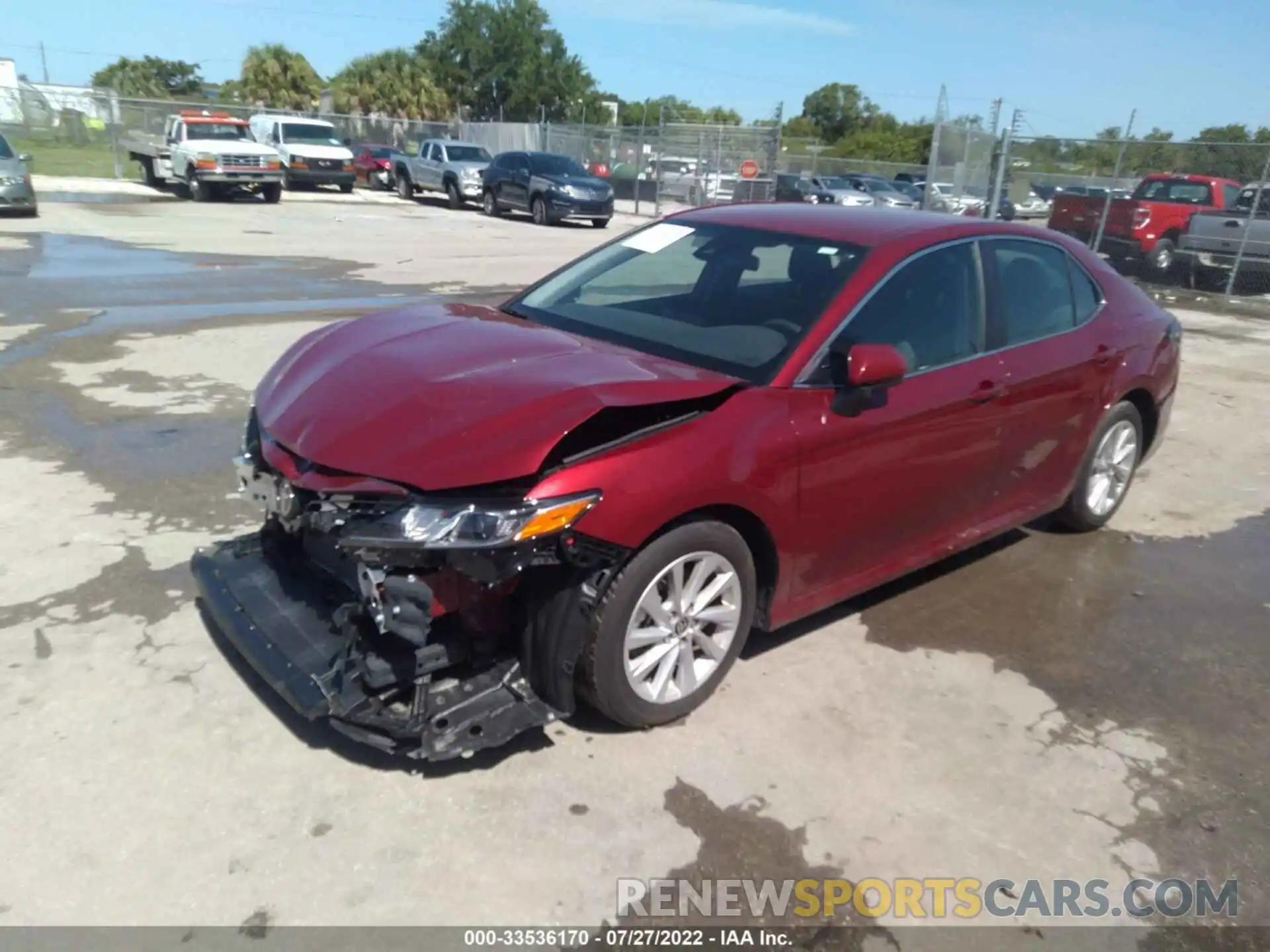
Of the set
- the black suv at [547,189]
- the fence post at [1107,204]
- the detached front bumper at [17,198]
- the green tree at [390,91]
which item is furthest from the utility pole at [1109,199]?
the green tree at [390,91]

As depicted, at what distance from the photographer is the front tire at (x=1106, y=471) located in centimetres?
521

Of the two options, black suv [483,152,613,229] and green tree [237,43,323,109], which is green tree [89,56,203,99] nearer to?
green tree [237,43,323,109]

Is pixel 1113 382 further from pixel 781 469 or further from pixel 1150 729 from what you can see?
pixel 781 469

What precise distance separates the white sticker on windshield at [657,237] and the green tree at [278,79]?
59205mm

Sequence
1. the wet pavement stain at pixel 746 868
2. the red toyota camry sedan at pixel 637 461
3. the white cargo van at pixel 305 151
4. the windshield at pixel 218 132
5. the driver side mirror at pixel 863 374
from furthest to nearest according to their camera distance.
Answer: the white cargo van at pixel 305 151 < the windshield at pixel 218 132 < the driver side mirror at pixel 863 374 < the red toyota camry sedan at pixel 637 461 < the wet pavement stain at pixel 746 868

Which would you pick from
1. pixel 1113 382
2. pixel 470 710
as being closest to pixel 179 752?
pixel 470 710

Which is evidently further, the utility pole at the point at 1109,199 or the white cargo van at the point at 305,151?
the white cargo van at the point at 305,151

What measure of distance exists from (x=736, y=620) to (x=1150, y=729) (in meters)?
1.62

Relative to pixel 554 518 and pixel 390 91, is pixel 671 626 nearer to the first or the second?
pixel 554 518

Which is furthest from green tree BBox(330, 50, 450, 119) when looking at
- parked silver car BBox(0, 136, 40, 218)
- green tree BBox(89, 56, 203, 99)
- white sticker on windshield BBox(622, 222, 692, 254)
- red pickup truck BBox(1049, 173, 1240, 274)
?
white sticker on windshield BBox(622, 222, 692, 254)

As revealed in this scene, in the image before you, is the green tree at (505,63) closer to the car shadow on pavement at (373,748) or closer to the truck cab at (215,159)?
the truck cab at (215,159)

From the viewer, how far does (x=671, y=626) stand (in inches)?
131

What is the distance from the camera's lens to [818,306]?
12.5 ft

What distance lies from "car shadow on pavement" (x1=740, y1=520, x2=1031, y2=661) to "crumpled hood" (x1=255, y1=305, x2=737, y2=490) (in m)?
1.21
